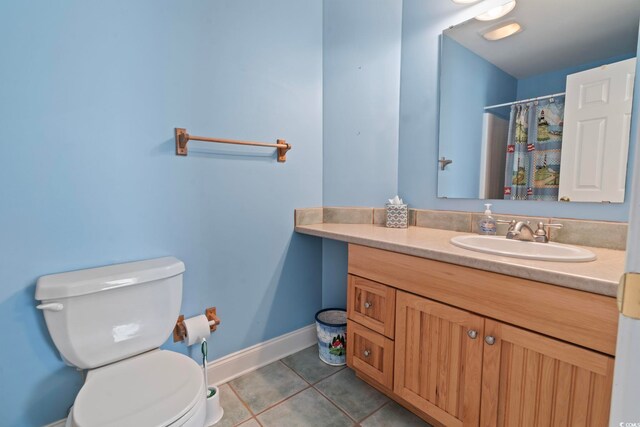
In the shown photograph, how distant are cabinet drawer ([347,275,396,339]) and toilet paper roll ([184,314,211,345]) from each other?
0.71 meters

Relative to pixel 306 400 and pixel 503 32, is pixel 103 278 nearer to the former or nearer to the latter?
pixel 306 400

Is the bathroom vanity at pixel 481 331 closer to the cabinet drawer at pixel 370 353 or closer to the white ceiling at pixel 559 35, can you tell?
the cabinet drawer at pixel 370 353

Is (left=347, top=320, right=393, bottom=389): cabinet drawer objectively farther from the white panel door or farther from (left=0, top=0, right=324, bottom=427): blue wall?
the white panel door

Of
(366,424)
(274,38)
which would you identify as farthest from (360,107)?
(366,424)

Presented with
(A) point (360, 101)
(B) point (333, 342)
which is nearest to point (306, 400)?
(B) point (333, 342)

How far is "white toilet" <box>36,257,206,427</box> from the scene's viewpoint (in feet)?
2.82

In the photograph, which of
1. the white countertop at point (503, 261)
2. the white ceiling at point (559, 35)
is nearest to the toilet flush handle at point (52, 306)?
the white countertop at point (503, 261)

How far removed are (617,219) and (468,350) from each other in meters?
0.77

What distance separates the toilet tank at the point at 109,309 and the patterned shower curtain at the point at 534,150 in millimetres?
1580

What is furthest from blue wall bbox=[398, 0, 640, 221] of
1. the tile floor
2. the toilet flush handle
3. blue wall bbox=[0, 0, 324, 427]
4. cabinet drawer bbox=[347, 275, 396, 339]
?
the toilet flush handle

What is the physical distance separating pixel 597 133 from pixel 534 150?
0.69 feet

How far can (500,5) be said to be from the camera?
1.41 metres

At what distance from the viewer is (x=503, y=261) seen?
37.1 inches

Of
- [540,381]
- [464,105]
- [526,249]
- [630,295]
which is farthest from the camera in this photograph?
[464,105]
